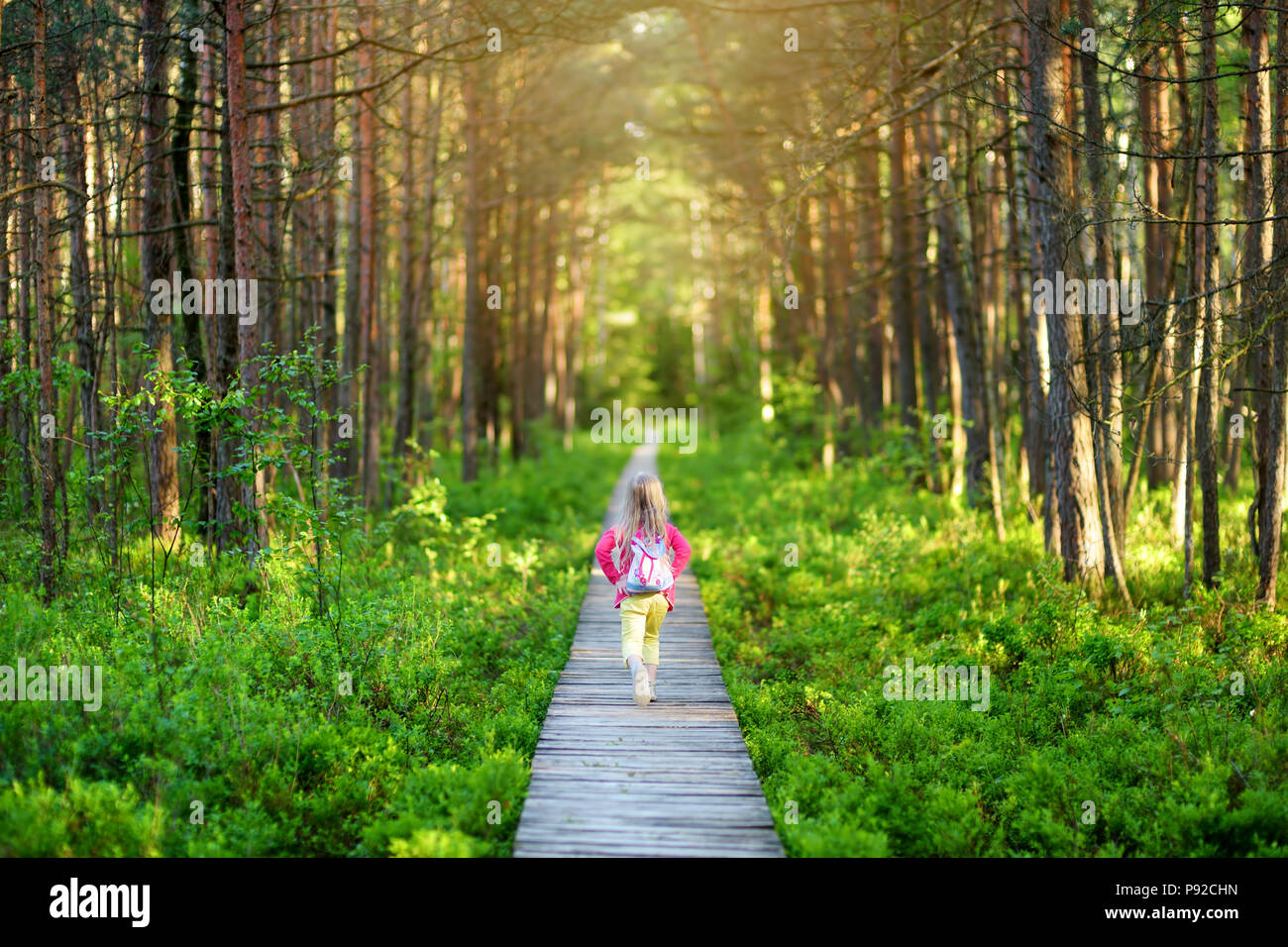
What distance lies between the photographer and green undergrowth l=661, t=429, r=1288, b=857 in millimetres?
5527

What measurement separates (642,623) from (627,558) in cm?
54

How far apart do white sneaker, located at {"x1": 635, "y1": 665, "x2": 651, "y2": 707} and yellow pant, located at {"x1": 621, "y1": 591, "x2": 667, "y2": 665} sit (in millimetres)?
129

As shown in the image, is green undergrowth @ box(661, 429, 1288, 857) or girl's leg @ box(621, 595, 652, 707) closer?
green undergrowth @ box(661, 429, 1288, 857)

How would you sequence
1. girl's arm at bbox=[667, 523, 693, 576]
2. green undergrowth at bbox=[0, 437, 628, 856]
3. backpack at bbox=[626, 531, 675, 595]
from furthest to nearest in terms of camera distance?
girl's arm at bbox=[667, 523, 693, 576] → backpack at bbox=[626, 531, 675, 595] → green undergrowth at bbox=[0, 437, 628, 856]

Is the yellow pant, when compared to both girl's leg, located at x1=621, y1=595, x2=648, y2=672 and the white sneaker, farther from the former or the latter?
the white sneaker

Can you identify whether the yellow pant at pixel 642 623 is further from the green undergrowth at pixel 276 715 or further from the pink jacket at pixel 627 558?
the green undergrowth at pixel 276 715

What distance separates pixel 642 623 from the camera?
7469mm

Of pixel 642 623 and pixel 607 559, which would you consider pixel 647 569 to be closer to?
pixel 607 559

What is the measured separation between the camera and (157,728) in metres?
5.82

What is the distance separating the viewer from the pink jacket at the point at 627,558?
7.49 metres

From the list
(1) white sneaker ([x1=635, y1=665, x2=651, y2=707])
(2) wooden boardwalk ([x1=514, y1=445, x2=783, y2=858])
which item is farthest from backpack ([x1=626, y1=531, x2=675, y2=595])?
(2) wooden boardwalk ([x1=514, y1=445, x2=783, y2=858])

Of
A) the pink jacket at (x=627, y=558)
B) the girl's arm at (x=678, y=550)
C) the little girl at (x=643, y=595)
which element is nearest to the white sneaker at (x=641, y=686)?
the little girl at (x=643, y=595)
